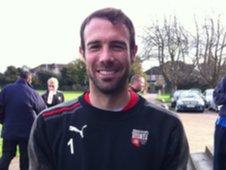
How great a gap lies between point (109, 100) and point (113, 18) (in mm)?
389

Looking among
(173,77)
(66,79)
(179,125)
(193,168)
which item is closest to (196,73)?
(173,77)

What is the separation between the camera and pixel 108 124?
8.58 ft

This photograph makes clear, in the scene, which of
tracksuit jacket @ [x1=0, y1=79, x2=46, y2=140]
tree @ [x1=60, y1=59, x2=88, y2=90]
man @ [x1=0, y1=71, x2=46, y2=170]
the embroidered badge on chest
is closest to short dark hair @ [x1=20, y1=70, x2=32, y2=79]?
man @ [x1=0, y1=71, x2=46, y2=170]

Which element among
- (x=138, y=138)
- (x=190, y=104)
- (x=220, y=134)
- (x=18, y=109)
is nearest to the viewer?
(x=138, y=138)

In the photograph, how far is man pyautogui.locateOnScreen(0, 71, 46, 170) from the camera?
844 cm

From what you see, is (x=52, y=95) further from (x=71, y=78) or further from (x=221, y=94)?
(x=71, y=78)

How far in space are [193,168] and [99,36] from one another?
26.4 feet

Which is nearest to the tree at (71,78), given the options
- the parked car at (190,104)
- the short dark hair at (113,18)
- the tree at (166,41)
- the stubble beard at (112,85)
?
the tree at (166,41)

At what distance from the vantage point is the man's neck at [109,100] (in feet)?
8.66

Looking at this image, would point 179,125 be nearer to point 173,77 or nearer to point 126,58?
point 126,58

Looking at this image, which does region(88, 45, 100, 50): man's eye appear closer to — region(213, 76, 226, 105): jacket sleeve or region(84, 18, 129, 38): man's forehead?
region(84, 18, 129, 38): man's forehead

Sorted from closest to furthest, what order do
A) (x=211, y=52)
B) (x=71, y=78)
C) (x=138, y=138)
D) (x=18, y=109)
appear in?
(x=138, y=138) → (x=18, y=109) → (x=211, y=52) → (x=71, y=78)

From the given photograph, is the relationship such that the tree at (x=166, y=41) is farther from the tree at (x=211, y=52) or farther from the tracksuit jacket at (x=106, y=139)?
the tracksuit jacket at (x=106, y=139)

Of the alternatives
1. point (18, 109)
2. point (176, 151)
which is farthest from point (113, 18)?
point (18, 109)
